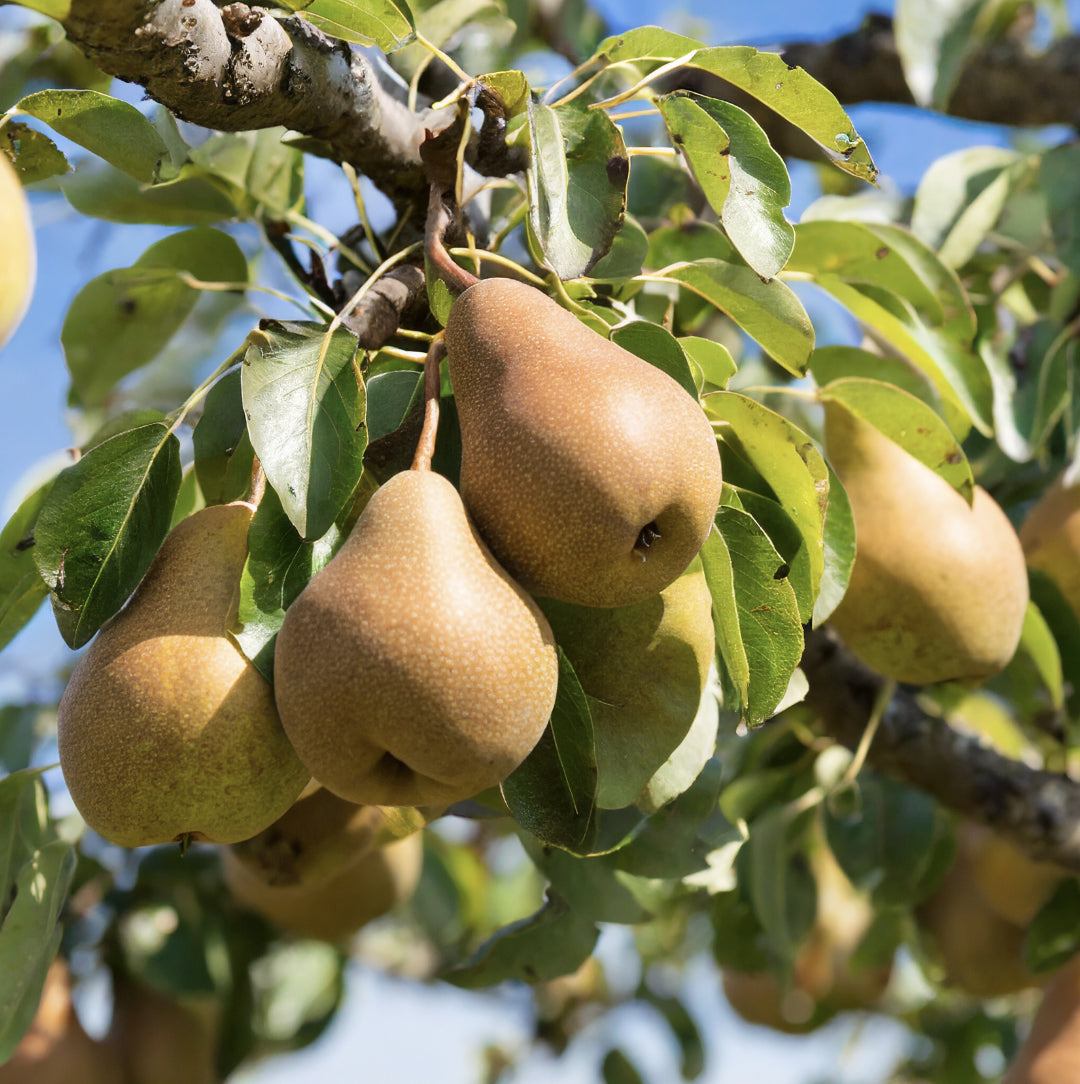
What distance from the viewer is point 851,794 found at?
1.83 meters

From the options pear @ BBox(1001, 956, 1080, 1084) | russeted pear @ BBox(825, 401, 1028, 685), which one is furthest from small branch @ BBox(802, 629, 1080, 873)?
russeted pear @ BBox(825, 401, 1028, 685)

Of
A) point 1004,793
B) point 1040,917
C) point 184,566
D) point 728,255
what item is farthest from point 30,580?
point 1040,917

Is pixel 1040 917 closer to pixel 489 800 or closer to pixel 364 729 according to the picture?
pixel 489 800

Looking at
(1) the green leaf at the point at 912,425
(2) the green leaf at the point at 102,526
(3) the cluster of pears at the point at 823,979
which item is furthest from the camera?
(3) the cluster of pears at the point at 823,979

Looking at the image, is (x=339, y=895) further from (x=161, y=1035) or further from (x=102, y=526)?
(x=102, y=526)

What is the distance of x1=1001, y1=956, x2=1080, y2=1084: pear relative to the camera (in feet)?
5.24

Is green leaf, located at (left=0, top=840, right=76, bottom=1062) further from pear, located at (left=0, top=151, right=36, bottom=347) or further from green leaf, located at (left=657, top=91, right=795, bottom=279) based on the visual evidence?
green leaf, located at (left=657, top=91, right=795, bottom=279)

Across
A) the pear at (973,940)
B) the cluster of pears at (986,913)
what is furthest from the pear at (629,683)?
the pear at (973,940)

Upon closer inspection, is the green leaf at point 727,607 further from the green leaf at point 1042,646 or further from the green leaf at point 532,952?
the green leaf at point 1042,646

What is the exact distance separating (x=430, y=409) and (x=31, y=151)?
0.43 metres

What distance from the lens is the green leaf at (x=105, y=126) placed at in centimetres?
90

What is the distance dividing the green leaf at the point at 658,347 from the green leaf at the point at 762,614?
0.35 feet

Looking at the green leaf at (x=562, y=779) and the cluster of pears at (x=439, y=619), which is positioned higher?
the cluster of pears at (x=439, y=619)

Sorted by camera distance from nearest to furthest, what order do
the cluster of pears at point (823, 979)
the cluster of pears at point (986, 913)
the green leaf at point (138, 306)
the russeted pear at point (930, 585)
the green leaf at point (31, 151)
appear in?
the green leaf at point (31, 151) < the russeted pear at point (930, 585) < the green leaf at point (138, 306) < the cluster of pears at point (986, 913) < the cluster of pears at point (823, 979)
